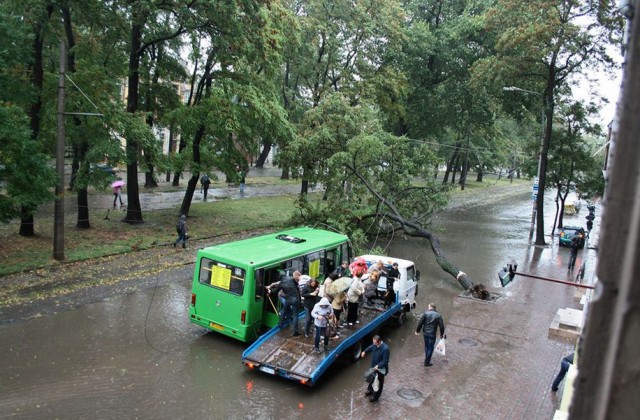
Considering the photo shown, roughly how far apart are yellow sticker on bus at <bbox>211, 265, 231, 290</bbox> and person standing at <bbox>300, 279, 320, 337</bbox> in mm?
1742

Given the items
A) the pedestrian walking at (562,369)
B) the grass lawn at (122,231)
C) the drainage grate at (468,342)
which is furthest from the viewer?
the grass lawn at (122,231)

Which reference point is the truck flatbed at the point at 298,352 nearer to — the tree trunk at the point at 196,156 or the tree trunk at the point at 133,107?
the tree trunk at the point at 133,107

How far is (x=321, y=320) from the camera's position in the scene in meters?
10.5

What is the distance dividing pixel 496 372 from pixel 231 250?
22.5ft

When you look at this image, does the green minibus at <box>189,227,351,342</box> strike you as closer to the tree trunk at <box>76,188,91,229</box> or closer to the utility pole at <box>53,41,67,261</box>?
the utility pole at <box>53,41,67,261</box>

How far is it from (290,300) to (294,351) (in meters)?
1.14

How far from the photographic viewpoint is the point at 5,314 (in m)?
12.7

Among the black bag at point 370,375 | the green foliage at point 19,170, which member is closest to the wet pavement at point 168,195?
the green foliage at point 19,170

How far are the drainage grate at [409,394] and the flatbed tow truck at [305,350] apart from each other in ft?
4.81

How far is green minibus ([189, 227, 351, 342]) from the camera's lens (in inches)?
447

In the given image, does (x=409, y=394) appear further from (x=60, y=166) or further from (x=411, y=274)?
(x=60, y=166)

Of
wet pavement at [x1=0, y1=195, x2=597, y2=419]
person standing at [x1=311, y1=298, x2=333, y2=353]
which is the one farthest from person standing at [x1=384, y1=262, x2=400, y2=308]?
person standing at [x1=311, y1=298, x2=333, y2=353]

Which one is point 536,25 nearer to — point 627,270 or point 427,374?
point 427,374

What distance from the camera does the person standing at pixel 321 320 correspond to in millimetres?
10477
